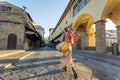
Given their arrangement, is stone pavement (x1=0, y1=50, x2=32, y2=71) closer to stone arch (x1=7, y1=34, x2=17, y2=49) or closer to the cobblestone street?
the cobblestone street

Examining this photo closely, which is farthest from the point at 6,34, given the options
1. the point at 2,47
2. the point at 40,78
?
the point at 40,78

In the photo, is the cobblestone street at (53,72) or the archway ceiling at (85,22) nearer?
the cobblestone street at (53,72)

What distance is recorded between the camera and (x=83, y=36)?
70.5ft

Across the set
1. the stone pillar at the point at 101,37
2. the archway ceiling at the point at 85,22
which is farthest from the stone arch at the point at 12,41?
the stone pillar at the point at 101,37

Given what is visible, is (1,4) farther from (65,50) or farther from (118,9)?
(65,50)

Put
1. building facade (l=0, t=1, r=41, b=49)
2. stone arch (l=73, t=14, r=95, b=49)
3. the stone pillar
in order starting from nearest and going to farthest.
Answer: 1. the stone pillar
2. building facade (l=0, t=1, r=41, b=49)
3. stone arch (l=73, t=14, r=95, b=49)

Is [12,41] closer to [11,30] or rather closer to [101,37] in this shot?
[11,30]

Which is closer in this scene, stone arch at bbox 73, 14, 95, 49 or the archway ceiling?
the archway ceiling

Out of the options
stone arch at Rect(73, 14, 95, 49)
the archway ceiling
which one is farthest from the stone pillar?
stone arch at Rect(73, 14, 95, 49)

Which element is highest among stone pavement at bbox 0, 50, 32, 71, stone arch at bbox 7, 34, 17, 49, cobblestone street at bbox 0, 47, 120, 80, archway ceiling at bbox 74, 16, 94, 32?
archway ceiling at bbox 74, 16, 94, 32

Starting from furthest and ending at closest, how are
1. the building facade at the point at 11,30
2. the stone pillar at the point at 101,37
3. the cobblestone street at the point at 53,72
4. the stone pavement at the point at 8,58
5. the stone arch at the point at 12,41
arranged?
the stone arch at the point at 12,41 < the building facade at the point at 11,30 < the stone pillar at the point at 101,37 < the stone pavement at the point at 8,58 < the cobblestone street at the point at 53,72

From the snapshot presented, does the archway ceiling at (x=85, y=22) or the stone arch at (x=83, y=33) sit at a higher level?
the archway ceiling at (x=85, y=22)

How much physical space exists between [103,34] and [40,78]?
30.3 feet

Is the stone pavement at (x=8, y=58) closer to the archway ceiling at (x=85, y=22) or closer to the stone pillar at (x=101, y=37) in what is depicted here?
the stone pillar at (x=101, y=37)
